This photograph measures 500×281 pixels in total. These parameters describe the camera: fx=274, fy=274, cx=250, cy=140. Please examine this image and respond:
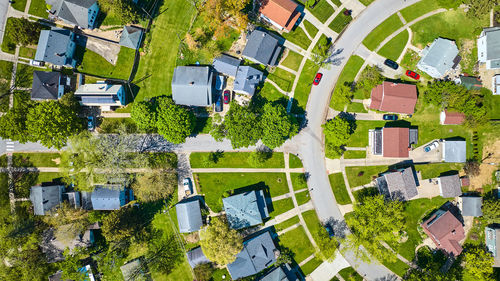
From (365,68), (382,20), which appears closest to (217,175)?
(365,68)

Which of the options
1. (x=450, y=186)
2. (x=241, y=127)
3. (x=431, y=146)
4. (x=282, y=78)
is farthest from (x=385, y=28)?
(x=241, y=127)

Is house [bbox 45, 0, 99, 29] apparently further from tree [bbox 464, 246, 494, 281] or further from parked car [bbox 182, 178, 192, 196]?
tree [bbox 464, 246, 494, 281]

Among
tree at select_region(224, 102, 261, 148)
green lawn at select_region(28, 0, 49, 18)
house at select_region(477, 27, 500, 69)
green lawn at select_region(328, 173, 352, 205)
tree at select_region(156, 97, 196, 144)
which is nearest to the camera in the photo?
tree at select_region(224, 102, 261, 148)

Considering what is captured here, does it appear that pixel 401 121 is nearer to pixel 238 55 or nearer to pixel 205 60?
pixel 238 55

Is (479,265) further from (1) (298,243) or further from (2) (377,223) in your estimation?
(1) (298,243)

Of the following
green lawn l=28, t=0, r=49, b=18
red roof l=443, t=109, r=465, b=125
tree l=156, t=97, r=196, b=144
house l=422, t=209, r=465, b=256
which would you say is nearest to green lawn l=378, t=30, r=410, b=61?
red roof l=443, t=109, r=465, b=125
